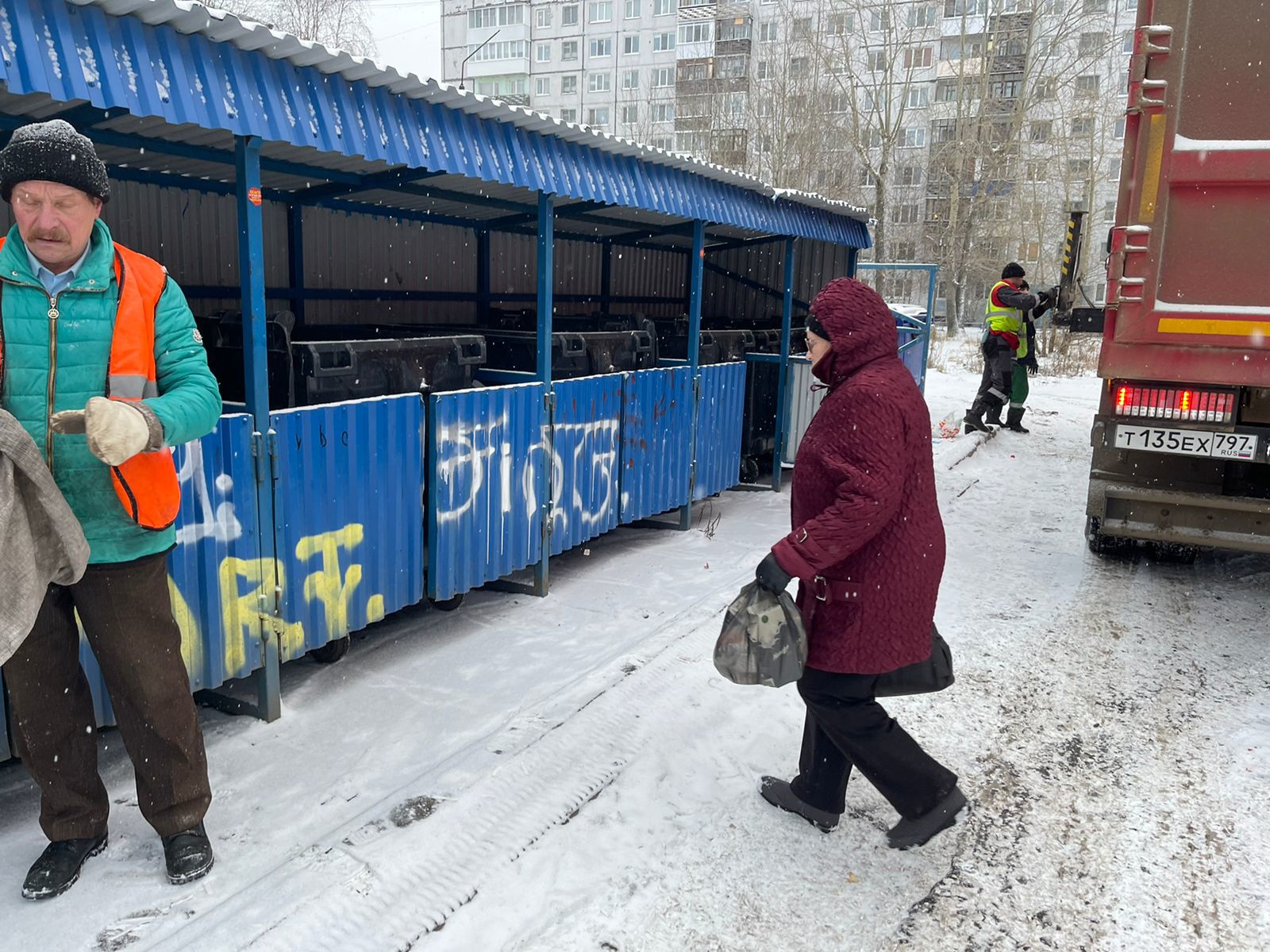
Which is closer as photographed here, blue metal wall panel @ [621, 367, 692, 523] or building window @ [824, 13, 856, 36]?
blue metal wall panel @ [621, 367, 692, 523]

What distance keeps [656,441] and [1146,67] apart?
152 inches

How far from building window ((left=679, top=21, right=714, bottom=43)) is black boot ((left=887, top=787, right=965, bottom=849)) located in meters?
51.4

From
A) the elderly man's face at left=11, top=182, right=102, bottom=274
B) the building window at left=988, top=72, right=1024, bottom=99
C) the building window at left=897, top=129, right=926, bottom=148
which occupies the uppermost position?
the building window at left=897, top=129, right=926, bottom=148

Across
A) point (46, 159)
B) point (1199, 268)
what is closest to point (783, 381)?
point (1199, 268)

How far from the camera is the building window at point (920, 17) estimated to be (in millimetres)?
26589

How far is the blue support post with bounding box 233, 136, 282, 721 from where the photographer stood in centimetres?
353

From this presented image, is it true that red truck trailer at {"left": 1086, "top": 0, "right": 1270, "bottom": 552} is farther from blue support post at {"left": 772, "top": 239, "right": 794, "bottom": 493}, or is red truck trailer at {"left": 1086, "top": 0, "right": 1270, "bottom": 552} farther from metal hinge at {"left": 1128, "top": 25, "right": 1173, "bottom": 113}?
blue support post at {"left": 772, "top": 239, "right": 794, "bottom": 493}

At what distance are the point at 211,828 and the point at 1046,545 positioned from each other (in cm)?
609

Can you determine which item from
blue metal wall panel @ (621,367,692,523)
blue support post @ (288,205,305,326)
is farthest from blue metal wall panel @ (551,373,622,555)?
blue support post @ (288,205,305,326)

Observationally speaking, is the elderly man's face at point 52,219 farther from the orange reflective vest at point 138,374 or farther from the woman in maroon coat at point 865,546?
the woman in maroon coat at point 865,546

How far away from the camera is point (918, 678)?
293cm

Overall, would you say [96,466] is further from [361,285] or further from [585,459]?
[361,285]

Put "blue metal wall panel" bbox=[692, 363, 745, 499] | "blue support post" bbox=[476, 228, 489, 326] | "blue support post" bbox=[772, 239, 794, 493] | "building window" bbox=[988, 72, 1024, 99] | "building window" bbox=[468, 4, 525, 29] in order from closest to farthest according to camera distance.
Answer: "blue metal wall panel" bbox=[692, 363, 745, 499] < "blue support post" bbox=[476, 228, 489, 326] < "blue support post" bbox=[772, 239, 794, 493] < "building window" bbox=[988, 72, 1024, 99] < "building window" bbox=[468, 4, 525, 29]

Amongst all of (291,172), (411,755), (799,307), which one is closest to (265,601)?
(411,755)
